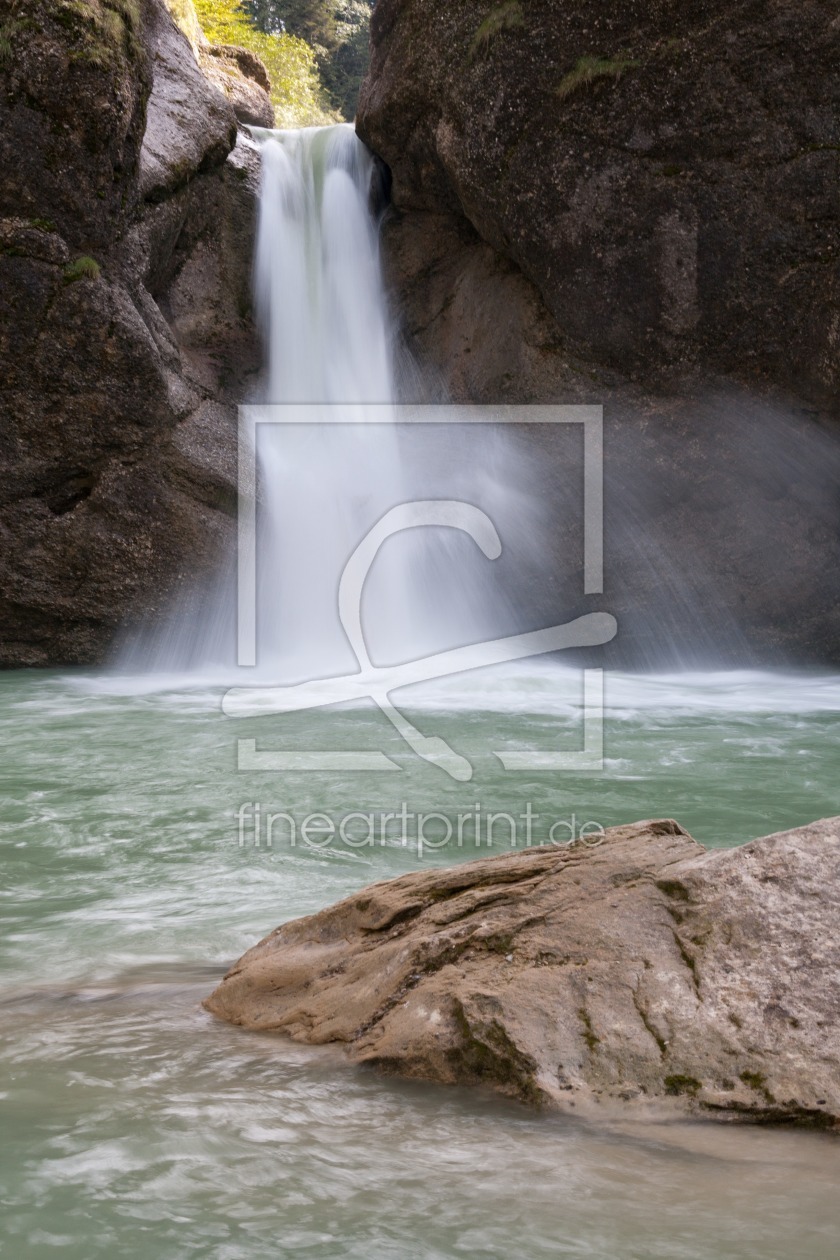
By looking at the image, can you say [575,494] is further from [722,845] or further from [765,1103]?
[765,1103]

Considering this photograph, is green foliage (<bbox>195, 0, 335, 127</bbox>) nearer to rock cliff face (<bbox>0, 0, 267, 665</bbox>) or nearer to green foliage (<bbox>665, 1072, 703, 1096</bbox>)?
rock cliff face (<bbox>0, 0, 267, 665</bbox>)

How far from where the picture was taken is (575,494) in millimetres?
12141

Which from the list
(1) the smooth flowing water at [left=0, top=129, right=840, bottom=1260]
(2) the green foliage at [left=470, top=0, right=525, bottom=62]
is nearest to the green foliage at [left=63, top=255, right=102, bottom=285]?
(1) the smooth flowing water at [left=0, top=129, right=840, bottom=1260]

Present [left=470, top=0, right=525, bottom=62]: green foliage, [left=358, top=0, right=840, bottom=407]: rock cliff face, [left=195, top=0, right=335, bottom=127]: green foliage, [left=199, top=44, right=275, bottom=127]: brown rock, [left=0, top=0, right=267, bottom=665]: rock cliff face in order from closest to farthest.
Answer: [left=0, top=0, right=267, bottom=665]: rock cliff face, [left=358, top=0, right=840, bottom=407]: rock cliff face, [left=470, top=0, right=525, bottom=62]: green foliage, [left=199, top=44, right=275, bottom=127]: brown rock, [left=195, top=0, right=335, bottom=127]: green foliage

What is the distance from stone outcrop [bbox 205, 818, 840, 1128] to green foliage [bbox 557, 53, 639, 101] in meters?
9.37

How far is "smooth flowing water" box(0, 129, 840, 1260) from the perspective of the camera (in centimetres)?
196

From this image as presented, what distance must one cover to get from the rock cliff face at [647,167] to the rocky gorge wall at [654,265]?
0.07ft

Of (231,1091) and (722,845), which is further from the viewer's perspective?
(722,845)

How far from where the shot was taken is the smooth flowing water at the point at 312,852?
6.44 feet

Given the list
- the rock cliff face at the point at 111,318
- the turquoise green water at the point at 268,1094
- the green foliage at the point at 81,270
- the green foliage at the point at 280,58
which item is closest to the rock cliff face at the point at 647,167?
the rock cliff face at the point at 111,318

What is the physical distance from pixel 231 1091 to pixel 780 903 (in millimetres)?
1264

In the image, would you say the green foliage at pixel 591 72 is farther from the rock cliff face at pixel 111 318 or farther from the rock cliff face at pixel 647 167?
the rock cliff face at pixel 111 318

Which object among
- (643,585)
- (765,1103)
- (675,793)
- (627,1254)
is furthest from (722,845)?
(643,585)

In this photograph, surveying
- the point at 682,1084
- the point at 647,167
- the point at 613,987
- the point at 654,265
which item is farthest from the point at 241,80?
the point at 682,1084
